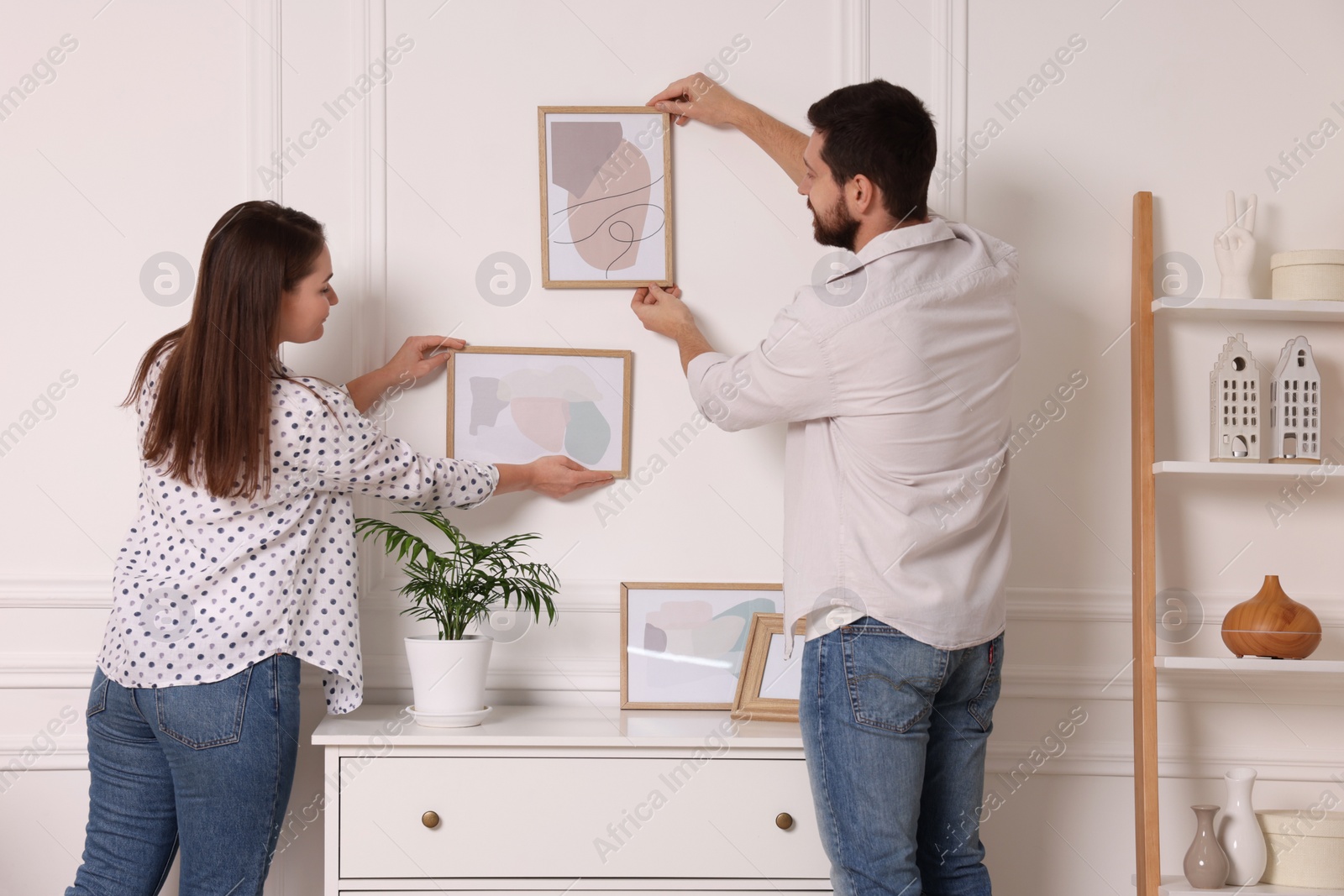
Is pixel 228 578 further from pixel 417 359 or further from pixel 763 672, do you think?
pixel 763 672

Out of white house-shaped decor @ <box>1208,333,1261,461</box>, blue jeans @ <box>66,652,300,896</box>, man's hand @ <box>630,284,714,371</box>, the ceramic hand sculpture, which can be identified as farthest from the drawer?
the ceramic hand sculpture

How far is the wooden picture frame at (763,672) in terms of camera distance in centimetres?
186

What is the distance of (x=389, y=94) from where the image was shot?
6.77 feet

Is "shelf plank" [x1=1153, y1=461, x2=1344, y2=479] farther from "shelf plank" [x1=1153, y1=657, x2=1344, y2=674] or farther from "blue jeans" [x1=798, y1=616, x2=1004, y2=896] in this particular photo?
"blue jeans" [x1=798, y1=616, x2=1004, y2=896]

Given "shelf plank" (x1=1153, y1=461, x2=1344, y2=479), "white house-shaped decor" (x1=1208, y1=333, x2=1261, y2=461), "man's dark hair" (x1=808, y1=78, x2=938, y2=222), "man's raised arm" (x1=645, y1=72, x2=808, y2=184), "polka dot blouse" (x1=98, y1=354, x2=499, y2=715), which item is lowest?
"polka dot blouse" (x1=98, y1=354, x2=499, y2=715)

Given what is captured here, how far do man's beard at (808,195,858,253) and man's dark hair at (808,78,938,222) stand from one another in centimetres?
5

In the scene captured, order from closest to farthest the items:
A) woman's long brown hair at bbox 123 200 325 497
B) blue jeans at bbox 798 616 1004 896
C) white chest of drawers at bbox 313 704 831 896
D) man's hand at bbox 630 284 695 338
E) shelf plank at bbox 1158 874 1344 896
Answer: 1. blue jeans at bbox 798 616 1004 896
2. woman's long brown hair at bbox 123 200 325 497
3. white chest of drawers at bbox 313 704 831 896
4. shelf plank at bbox 1158 874 1344 896
5. man's hand at bbox 630 284 695 338

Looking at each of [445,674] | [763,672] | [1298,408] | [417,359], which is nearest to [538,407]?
[417,359]

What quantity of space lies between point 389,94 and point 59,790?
1.58m

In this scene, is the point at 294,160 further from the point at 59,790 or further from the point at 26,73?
the point at 59,790

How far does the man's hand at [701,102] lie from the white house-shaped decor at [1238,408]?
44.7 inches

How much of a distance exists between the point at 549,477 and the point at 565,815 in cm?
65

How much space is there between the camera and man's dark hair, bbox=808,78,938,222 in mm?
1598

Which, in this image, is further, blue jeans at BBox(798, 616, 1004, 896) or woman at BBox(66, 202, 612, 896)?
woman at BBox(66, 202, 612, 896)
